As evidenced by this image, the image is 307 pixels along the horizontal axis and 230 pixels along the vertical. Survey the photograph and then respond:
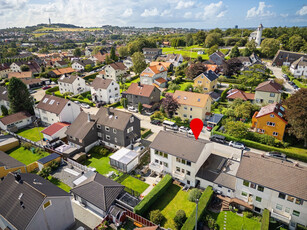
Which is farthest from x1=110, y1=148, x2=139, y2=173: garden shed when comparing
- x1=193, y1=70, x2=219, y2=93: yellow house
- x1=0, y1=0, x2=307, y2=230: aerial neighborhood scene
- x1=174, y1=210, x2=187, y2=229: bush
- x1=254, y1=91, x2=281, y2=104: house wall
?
x1=193, y1=70, x2=219, y2=93: yellow house

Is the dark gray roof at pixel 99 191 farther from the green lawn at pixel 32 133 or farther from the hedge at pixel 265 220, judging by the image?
the green lawn at pixel 32 133

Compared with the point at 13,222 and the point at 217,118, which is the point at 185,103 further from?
the point at 13,222

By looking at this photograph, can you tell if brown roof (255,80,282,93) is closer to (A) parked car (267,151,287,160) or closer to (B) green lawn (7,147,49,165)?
(A) parked car (267,151,287,160)

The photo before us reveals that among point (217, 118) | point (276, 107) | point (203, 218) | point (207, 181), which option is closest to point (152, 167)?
point (207, 181)

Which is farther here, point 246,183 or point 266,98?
point 266,98

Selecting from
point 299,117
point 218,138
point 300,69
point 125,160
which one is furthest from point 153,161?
point 300,69

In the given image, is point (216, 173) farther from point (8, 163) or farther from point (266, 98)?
point (266, 98)
